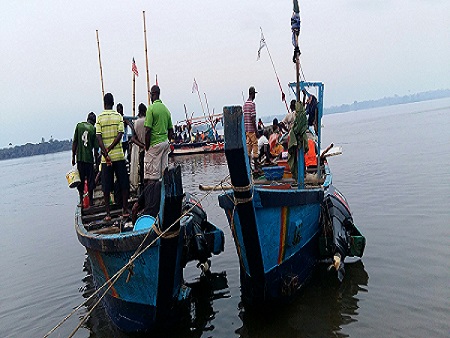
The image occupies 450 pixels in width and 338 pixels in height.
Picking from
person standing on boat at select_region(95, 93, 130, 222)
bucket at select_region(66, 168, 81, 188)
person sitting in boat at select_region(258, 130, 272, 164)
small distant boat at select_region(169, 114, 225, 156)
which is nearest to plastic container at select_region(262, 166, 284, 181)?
person sitting in boat at select_region(258, 130, 272, 164)

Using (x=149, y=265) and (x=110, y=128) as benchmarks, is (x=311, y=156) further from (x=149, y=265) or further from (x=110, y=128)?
(x=149, y=265)

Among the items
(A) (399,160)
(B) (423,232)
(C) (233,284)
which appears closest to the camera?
(C) (233,284)

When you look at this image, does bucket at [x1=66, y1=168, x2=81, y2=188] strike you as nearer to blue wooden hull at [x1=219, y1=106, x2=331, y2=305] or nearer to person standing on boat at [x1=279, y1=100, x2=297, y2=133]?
blue wooden hull at [x1=219, y1=106, x2=331, y2=305]

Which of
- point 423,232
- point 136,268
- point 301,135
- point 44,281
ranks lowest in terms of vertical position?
point 44,281

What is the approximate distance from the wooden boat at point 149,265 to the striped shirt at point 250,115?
4706mm

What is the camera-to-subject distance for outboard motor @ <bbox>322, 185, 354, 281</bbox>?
6.38 meters

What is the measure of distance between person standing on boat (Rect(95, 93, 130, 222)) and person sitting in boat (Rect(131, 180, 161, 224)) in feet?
2.32

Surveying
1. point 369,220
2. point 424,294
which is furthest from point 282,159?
point 424,294

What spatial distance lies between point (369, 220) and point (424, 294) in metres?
4.00

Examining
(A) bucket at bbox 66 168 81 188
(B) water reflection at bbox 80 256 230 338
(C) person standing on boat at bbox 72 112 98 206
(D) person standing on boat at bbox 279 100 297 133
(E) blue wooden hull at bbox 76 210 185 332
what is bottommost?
(B) water reflection at bbox 80 256 230 338

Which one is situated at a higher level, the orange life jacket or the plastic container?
the orange life jacket

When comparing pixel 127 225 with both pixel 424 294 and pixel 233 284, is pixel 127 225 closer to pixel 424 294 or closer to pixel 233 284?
pixel 233 284

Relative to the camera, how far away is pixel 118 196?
7.73 m

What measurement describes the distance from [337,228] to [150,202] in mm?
2930
